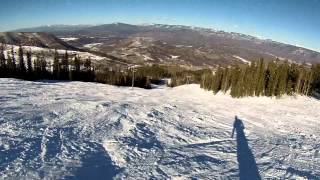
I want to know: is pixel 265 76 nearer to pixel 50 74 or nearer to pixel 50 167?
pixel 50 167

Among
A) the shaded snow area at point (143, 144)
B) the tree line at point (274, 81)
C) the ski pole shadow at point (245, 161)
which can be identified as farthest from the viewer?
the tree line at point (274, 81)

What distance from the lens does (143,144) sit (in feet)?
76.5

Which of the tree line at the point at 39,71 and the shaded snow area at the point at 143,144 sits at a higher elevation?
the shaded snow area at the point at 143,144

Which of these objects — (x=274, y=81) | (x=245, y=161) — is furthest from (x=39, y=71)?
(x=245, y=161)

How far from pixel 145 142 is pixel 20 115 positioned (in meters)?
12.4

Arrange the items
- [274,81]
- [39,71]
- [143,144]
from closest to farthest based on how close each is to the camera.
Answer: [143,144] → [274,81] → [39,71]

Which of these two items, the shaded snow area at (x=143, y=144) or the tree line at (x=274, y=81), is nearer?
the shaded snow area at (x=143, y=144)

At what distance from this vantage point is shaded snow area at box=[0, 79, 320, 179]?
17828 mm

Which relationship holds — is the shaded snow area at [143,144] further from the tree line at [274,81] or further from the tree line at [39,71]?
the tree line at [39,71]

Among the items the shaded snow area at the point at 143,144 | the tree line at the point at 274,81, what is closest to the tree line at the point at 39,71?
the tree line at the point at 274,81

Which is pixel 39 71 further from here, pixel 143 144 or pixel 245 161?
pixel 245 161

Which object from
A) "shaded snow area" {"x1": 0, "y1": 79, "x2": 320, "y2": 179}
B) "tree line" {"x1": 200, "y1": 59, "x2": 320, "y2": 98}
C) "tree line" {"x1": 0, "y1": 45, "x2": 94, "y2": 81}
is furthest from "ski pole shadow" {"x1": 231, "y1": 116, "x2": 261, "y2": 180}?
"tree line" {"x1": 0, "y1": 45, "x2": 94, "y2": 81}

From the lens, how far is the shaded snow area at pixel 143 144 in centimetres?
1783

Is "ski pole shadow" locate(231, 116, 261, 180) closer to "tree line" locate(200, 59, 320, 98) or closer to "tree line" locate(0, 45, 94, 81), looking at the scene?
"tree line" locate(200, 59, 320, 98)
